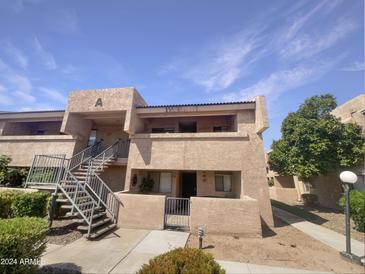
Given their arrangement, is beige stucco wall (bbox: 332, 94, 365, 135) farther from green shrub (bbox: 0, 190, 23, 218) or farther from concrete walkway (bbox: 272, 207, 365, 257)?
green shrub (bbox: 0, 190, 23, 218)

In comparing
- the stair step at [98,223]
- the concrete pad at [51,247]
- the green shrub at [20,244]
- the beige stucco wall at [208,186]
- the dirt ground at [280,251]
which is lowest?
the concrete pad at [51,247]

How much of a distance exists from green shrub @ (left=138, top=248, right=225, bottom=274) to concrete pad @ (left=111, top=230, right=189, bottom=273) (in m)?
2.00

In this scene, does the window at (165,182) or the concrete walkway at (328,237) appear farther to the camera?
the window at (165,182)

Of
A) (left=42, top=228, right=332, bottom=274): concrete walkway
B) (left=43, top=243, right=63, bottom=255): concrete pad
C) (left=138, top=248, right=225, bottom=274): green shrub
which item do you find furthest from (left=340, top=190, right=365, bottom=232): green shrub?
(left=43, top=243, right=63, bottom=255): concrete pad

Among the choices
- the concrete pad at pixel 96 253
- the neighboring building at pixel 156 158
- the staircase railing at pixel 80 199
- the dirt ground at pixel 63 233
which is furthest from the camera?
the neighboring building at pixel 156 158

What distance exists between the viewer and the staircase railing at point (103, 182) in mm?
8320

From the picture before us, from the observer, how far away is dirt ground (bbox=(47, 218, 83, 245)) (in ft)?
21.1

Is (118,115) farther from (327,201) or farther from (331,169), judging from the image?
(327,201)

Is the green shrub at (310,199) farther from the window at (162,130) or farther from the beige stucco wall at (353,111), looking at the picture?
the window at (162,130)

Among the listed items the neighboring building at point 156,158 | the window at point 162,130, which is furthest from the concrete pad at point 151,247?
the window at point 162,130

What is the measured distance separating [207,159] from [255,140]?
10.4 feet

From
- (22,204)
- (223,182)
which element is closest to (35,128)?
(22,204)

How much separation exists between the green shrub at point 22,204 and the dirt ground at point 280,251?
707cm

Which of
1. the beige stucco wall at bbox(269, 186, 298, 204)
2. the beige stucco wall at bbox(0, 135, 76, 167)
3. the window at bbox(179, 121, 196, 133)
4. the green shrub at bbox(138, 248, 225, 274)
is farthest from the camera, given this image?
the beige stucco wall at bbox(269, 186, 298, 204)
